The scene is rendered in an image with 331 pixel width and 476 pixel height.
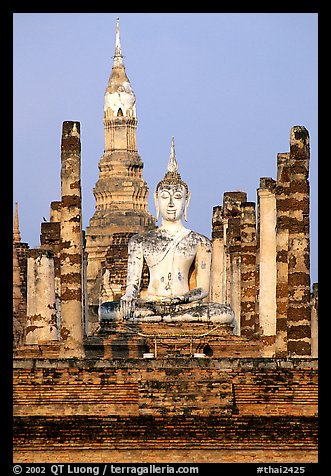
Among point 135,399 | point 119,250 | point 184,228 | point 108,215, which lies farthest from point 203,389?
point 108,215

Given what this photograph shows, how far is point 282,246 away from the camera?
103 feet

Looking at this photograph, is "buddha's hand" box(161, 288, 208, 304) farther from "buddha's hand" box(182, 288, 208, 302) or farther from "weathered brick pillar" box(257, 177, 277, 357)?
"weathered brick pillar" box(257, 177, 277, 357)

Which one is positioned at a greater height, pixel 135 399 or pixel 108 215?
pixel 108 215

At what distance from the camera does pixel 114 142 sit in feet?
239

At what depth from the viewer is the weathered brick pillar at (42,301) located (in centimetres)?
3284

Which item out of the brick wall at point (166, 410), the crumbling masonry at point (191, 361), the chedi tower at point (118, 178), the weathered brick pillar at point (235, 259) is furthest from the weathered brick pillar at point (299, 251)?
the chedi tower at point (118, 178)

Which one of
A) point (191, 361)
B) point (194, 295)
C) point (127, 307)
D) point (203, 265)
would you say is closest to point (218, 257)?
point (203, 265)

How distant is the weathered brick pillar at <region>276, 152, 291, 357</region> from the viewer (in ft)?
100

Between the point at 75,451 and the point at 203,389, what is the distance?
1720mm

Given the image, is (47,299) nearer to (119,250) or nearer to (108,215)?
(119,250)

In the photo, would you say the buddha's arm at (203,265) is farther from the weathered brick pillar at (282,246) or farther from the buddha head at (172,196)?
the weathered brick pillar at (282,246)

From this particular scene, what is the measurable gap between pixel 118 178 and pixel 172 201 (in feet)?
119

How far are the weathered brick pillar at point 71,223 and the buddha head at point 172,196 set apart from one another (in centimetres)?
533

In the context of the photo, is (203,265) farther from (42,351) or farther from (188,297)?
(42,351)
